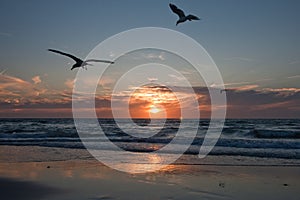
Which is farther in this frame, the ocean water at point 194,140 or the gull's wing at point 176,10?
the ocean water at point 194,140

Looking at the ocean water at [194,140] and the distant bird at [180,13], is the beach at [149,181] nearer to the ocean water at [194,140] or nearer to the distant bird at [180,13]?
the distant bird at [180,13]

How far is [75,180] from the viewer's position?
990 cm

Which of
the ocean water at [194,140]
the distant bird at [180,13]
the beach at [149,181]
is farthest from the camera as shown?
the ocean water at [194,140]

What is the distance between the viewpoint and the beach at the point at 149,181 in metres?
8.33

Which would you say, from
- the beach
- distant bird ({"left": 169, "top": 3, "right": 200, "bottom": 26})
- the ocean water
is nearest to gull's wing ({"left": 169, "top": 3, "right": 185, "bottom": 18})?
distant bird ({"left": 169, "top": 3, "right": 200, "bottom": 26})

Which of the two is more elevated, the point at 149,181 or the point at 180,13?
the point at 180,13

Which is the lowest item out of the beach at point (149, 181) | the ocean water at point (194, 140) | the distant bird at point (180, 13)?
the beach at point (149, 181)

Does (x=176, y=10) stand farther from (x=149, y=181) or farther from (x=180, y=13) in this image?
(x=149, y=181)

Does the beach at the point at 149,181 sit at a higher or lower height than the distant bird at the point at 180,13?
lower

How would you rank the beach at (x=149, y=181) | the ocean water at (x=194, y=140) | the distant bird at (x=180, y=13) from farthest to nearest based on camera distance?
the ocean water at (x=194, y=140), the distant bird at (x=180, y=13), the beach at (x=149, y=181)

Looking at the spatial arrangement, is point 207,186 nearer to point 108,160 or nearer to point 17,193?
point 17,193

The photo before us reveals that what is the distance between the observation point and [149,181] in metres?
9.69

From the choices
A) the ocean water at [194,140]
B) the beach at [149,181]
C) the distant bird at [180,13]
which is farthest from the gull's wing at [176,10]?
the ocean water at [194,140]

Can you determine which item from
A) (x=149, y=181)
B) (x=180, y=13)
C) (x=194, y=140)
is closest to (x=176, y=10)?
(x=180, y=13)
